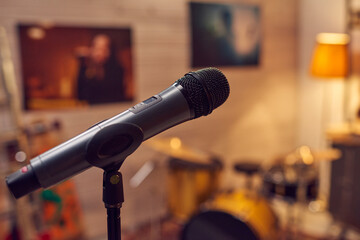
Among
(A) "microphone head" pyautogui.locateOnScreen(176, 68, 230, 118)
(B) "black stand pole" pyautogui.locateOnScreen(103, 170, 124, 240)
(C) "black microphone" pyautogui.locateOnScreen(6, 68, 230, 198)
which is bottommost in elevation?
(B) "black stand pole" pyautogui.locateOnScreen(103, 170, 124, 240)

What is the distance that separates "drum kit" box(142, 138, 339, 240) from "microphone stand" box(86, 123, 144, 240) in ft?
4.92

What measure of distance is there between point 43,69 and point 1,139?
0.65m

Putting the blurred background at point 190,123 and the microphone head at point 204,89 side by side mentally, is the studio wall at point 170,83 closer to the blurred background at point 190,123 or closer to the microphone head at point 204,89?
the blurred background at point 190,123

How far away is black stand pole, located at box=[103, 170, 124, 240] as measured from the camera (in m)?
0.80

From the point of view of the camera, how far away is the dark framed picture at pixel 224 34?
3.41 meters

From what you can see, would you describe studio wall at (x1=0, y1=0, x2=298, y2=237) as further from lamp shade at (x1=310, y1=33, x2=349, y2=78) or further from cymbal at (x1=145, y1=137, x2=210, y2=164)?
lamp shade at (x1=310, y1=33, x2=349, y2=78)

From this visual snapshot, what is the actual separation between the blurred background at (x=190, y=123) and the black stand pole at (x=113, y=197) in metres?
1.50

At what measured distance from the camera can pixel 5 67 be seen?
2418 millimetres

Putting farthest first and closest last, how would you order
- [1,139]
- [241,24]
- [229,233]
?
[241,24] → [1,139] → [229,233]

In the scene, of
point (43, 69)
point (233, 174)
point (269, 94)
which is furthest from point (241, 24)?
point (43, 69)

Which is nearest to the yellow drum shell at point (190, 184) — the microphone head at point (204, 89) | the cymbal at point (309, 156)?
the cymbal at point (309, 156)

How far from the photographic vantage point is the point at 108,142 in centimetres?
76

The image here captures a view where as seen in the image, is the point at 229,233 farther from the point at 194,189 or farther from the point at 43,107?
the point at 43,107

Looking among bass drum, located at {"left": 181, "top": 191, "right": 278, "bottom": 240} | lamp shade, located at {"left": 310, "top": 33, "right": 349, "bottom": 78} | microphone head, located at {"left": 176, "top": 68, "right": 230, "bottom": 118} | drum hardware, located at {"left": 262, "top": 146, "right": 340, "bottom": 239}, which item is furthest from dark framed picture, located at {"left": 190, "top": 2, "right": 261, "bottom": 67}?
microphone head, located at {"left": 176, "top": 68, "right": 230, "bottom": 118}
